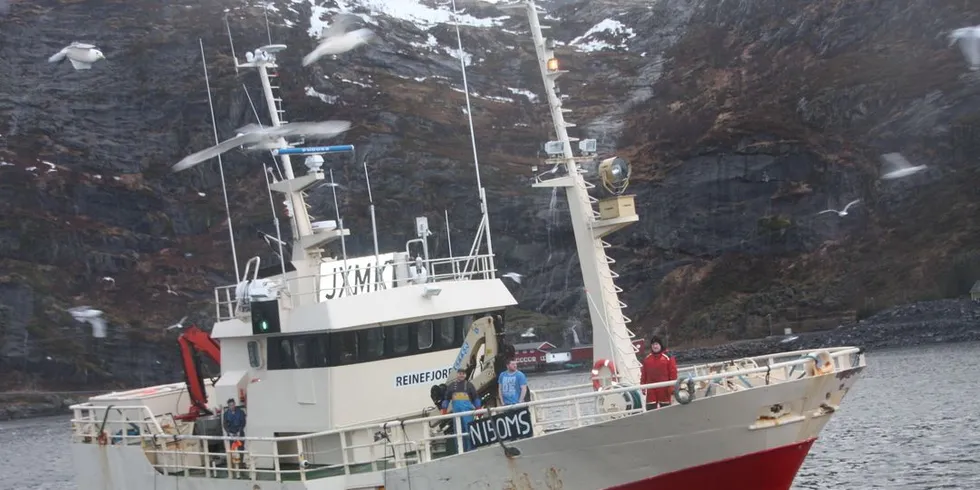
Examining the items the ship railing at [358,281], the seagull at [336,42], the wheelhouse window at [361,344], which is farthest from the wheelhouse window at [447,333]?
the seagull at [336,42]

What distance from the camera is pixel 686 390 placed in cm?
1464

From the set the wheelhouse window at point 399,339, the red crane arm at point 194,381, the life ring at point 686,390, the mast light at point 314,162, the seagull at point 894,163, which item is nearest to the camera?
the life ring at point 686,390

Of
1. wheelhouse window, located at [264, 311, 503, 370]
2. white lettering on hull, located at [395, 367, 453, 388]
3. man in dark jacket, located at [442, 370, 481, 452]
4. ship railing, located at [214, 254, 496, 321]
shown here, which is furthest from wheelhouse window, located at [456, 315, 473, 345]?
man in dark jacket, located at [442, 370, 481, 452]

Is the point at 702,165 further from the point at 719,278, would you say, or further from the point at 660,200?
the point at 719,278

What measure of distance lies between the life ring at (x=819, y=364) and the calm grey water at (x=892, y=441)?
5.80 feet

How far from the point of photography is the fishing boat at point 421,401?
49.4 ft

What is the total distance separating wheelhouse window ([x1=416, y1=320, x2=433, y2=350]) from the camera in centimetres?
1812

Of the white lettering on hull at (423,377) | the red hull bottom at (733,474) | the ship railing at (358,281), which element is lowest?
the red hull bottom at (733,474)

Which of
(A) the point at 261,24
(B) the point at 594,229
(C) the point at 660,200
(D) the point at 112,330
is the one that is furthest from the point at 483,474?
(A) the point at 261,24

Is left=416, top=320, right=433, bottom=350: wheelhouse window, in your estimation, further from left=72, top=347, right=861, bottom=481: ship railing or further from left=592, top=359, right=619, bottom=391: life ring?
left=592, top=359, right=619, bottom=391: life ring

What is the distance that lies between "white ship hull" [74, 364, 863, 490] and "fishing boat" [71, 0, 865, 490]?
21mm

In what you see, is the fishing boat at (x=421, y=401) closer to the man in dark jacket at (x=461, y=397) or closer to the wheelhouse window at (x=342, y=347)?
the wheelhouse window at (x=342, y=347)

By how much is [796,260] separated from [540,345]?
22.9m

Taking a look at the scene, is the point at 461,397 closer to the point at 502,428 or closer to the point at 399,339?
the point at 502,428
